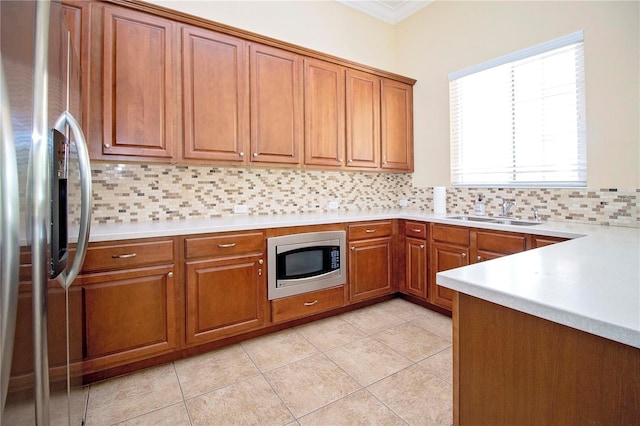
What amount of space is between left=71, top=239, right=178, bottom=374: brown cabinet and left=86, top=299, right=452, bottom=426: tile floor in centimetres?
20

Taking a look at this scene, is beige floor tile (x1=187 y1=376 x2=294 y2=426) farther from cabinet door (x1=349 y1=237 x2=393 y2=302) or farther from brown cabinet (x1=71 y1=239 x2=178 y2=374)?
cabinet door (x1=349 y1=237 x2=393 y2=302)

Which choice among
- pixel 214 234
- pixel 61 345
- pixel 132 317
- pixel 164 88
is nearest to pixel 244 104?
pixel 164 88

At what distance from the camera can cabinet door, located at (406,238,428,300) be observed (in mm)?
3084

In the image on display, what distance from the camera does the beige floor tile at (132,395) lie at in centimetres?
171

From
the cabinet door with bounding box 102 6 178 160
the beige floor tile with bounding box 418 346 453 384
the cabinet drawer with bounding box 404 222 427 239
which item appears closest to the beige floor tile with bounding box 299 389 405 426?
the beige floor tile with bounding box 418 346 453 384

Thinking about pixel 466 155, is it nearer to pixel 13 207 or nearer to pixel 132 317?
pixel 132 317

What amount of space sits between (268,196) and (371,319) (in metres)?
1.48

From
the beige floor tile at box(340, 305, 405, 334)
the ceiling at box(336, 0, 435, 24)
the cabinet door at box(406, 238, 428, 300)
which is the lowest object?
the beige floor tile at box(340, 305, 405, 334)

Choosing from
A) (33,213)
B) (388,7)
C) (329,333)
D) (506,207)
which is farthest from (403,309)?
(388,7)

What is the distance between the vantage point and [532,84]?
2.84 m

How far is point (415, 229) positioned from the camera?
3.16 metres

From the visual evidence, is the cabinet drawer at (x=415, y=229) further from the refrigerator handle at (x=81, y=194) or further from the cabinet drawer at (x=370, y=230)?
the refrigerator handle at (x=81, y=194)

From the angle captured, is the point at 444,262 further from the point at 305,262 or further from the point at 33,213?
the point at 33,213

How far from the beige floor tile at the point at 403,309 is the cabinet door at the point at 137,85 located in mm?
2342
